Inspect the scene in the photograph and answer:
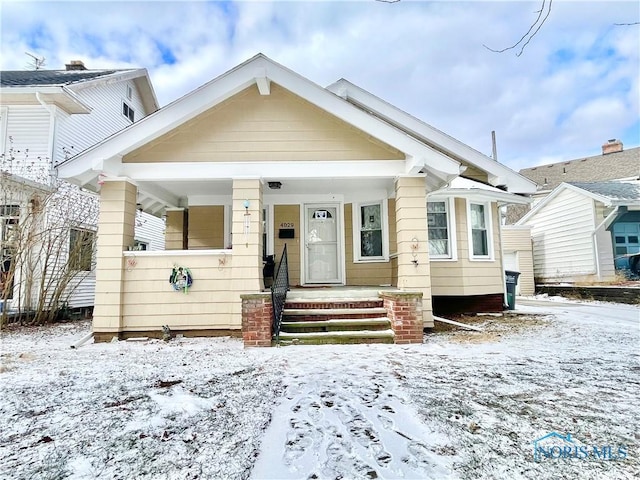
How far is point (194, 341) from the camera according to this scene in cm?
592

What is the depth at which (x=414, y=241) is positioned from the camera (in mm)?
6211

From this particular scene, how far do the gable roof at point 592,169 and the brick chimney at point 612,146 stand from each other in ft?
1.89

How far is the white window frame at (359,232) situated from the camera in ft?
26.7

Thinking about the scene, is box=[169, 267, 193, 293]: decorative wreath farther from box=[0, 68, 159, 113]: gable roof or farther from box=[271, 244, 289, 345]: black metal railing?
box=[0, 68, 159, 113]: gable roof

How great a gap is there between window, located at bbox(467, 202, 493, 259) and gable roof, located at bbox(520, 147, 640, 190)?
15.2 m

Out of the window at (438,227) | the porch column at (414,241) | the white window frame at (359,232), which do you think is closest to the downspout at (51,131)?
the white window frame at (359,232)

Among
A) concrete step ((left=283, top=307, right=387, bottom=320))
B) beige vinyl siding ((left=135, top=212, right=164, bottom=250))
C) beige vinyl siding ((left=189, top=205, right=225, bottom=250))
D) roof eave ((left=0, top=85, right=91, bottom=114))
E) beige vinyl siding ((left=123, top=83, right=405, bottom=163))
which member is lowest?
concrete step ((left=283, top=307, right=387, bottom=320))

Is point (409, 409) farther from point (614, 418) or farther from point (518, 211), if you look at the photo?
point (518, 211)

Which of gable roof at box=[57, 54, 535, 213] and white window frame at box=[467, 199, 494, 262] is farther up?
gable roof at box=[57, 54, 535, 213]

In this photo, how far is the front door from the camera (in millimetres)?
8391

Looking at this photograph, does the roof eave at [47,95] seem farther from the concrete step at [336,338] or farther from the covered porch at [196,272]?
the concrete step at [336,338]

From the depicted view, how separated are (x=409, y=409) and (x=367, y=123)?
15.3 feet

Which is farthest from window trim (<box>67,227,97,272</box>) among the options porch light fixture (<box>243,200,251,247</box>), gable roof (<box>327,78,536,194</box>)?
gable roof (<box>327,78,536,194</box>)

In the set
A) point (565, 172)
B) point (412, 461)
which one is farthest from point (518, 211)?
point (412, 461)
